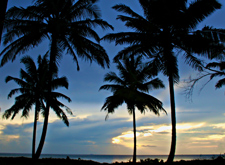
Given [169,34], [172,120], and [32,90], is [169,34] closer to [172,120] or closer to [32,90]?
[172,120]

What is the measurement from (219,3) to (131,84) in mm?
9698

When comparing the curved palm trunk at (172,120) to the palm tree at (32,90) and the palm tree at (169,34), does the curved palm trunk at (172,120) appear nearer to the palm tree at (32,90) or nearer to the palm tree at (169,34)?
the palm tree at (169,34)

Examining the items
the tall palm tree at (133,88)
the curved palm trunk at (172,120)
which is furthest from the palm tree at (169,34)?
the tall palm tree at (133,88)

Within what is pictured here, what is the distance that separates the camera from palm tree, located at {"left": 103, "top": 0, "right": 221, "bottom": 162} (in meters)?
10.9

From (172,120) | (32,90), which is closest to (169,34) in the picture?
(172,120)

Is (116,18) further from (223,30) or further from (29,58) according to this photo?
(29,58)

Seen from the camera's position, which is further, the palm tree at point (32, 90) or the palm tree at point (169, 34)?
the palm tree at point (32, 90)

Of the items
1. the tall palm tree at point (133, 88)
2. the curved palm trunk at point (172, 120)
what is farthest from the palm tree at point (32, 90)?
the curved palm trunk at point (172, 120)

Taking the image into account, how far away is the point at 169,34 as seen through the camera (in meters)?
11.7

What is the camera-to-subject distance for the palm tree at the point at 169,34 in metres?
10.9

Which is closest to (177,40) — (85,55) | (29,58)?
(85,55)

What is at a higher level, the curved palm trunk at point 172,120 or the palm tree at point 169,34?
the palm tree at point 169,34

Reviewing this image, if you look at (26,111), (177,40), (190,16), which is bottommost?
(26,111)

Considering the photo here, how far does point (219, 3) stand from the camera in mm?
10711
